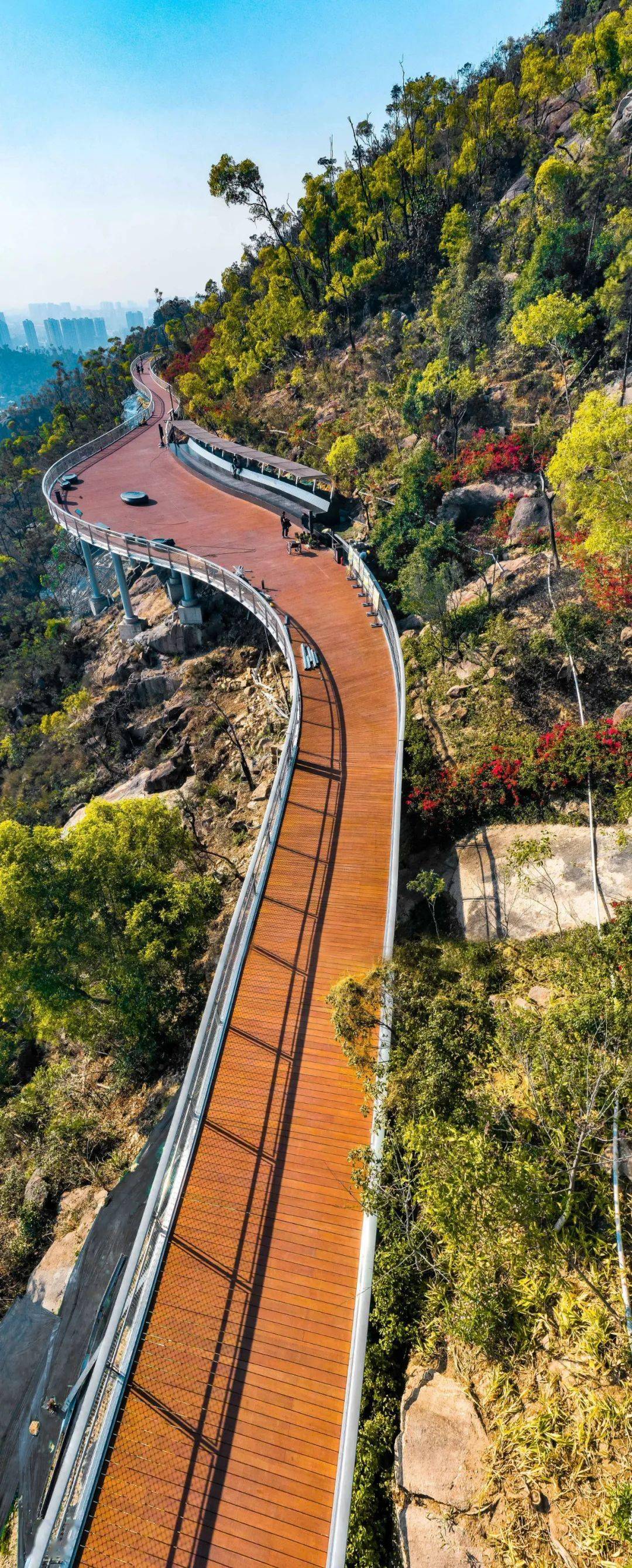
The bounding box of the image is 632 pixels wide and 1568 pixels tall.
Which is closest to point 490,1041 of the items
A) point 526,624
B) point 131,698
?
point 526,624

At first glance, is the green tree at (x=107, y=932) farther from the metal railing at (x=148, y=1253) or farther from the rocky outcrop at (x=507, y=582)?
the rocky outcrop at (x=507, y=582)

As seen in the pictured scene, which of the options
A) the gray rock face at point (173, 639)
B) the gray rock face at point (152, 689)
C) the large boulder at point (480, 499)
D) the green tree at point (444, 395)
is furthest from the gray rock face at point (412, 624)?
the gray rock face at point (152, 689)

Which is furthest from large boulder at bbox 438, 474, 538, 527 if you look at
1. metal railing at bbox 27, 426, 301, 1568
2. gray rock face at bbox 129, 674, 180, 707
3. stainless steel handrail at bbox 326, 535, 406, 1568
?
stainless steel handrail at bbox 326, 535, 406, 1568

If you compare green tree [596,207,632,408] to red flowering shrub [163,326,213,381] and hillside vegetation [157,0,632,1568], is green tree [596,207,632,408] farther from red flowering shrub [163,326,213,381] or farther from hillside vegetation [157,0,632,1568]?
red flowering shrub [163,326,213,381]

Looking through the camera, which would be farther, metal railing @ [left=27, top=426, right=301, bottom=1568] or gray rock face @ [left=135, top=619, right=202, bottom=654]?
gray rock face @ [left=135, top=619, right=202, bottom=654]

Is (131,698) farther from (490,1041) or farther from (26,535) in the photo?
(26,535)

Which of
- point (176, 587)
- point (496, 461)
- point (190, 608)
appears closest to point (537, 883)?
point (496, 461)

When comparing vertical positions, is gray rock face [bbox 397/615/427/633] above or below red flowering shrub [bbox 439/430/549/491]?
below
